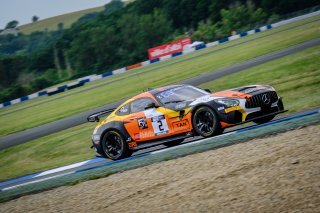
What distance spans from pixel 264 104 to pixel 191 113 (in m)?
1.52

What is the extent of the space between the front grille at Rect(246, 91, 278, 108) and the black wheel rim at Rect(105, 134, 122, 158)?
3.43 meters

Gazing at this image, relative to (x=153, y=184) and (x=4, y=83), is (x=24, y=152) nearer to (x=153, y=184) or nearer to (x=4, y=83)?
(x=153, y=184)

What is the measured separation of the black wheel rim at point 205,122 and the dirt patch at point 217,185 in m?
1.50

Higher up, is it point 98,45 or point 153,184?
point 98,45

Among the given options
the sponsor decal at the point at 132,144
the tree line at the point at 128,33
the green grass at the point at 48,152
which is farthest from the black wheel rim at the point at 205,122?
the tree line at the point at 128,33

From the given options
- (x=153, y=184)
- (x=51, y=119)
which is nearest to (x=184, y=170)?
(x=153, y=184)

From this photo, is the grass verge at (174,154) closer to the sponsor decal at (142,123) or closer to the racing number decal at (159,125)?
the racing number decal at (159,125)

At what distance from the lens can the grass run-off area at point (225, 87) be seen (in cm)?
1359

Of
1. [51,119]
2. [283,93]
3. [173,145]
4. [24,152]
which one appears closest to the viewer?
[173,145]

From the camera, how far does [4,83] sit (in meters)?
86.6

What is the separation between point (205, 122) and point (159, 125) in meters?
1.18

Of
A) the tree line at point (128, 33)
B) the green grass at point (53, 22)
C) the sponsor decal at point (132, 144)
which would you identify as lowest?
the sponsor decal at point (132, 144)

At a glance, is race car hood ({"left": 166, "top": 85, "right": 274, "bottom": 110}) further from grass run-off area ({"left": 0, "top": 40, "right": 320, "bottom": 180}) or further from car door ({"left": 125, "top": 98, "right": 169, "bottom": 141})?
grass run-off area ({"left": 0, "top": 40, "right": 320, "bottom": 180})

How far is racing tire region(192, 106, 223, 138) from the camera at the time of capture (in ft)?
32.8
